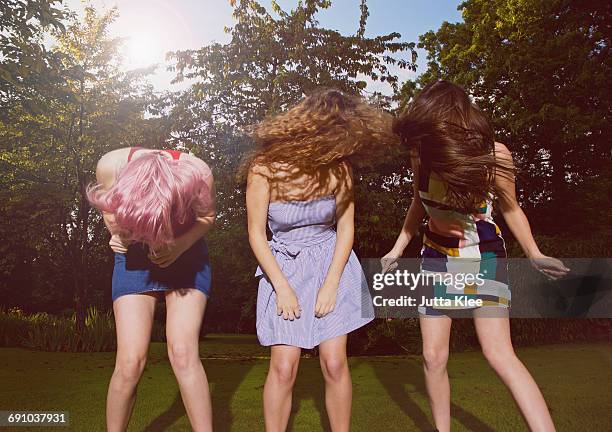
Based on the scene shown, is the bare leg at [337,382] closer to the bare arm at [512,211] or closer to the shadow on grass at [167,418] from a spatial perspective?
the bare arm at [512,211]

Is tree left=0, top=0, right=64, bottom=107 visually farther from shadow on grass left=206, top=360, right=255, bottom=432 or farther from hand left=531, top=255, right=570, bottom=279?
hand left=531, top=255, right=570, bottom=279

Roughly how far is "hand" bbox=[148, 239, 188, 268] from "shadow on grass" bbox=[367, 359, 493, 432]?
92.1 inches

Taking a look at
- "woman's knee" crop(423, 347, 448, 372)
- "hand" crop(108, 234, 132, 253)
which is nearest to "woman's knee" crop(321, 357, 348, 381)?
"woman's knee" crop(423, 347, 448, 372)

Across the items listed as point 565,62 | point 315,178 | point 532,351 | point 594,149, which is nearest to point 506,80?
point 565,62

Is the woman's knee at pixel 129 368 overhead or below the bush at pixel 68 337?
overhead

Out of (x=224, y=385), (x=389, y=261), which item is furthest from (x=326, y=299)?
(x=224, y=385)

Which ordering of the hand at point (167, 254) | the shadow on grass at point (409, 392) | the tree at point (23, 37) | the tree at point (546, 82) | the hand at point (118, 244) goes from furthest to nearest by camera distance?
the tree at point (546, 82) → the tree at point (23, 37) → the shadow on grass at point (409, 392) → the hand at point (118, 244) → the hand at point (167, 254)

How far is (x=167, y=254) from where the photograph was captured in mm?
3406

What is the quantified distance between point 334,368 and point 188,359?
0.87 m

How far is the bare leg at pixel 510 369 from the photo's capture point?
9.77 feet

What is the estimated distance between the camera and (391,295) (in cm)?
1372

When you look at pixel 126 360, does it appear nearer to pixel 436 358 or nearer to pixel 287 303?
pixel 287 303

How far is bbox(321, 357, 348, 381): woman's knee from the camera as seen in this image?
10.6 ft
